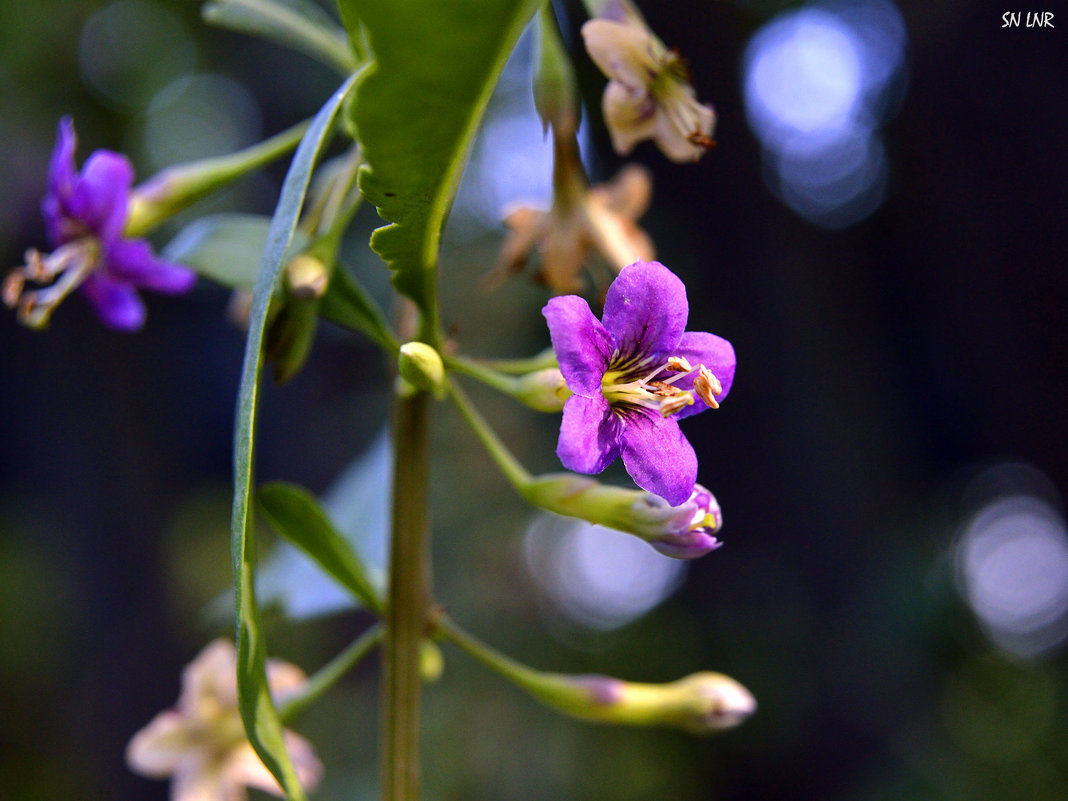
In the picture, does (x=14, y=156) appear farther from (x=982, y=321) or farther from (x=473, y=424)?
(x=982, y=321)

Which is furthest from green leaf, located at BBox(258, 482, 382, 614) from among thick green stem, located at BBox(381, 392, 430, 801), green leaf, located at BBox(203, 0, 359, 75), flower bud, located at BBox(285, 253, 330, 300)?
green leaf, located at BBox(203, 0, 359, 75)

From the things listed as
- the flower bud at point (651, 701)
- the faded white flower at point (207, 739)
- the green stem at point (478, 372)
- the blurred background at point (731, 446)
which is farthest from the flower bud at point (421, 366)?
the blurred background at point (731, 446)

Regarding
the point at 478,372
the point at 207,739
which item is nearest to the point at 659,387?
the point at 478,372

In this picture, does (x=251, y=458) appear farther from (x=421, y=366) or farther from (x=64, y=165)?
(x=64, y=165)

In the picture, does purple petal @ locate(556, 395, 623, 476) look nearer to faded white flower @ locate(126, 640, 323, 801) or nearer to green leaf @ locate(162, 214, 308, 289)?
green leaf @ locate(162, 214, 308, 289)

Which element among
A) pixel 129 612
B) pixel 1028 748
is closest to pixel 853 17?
pixel 1028 748
